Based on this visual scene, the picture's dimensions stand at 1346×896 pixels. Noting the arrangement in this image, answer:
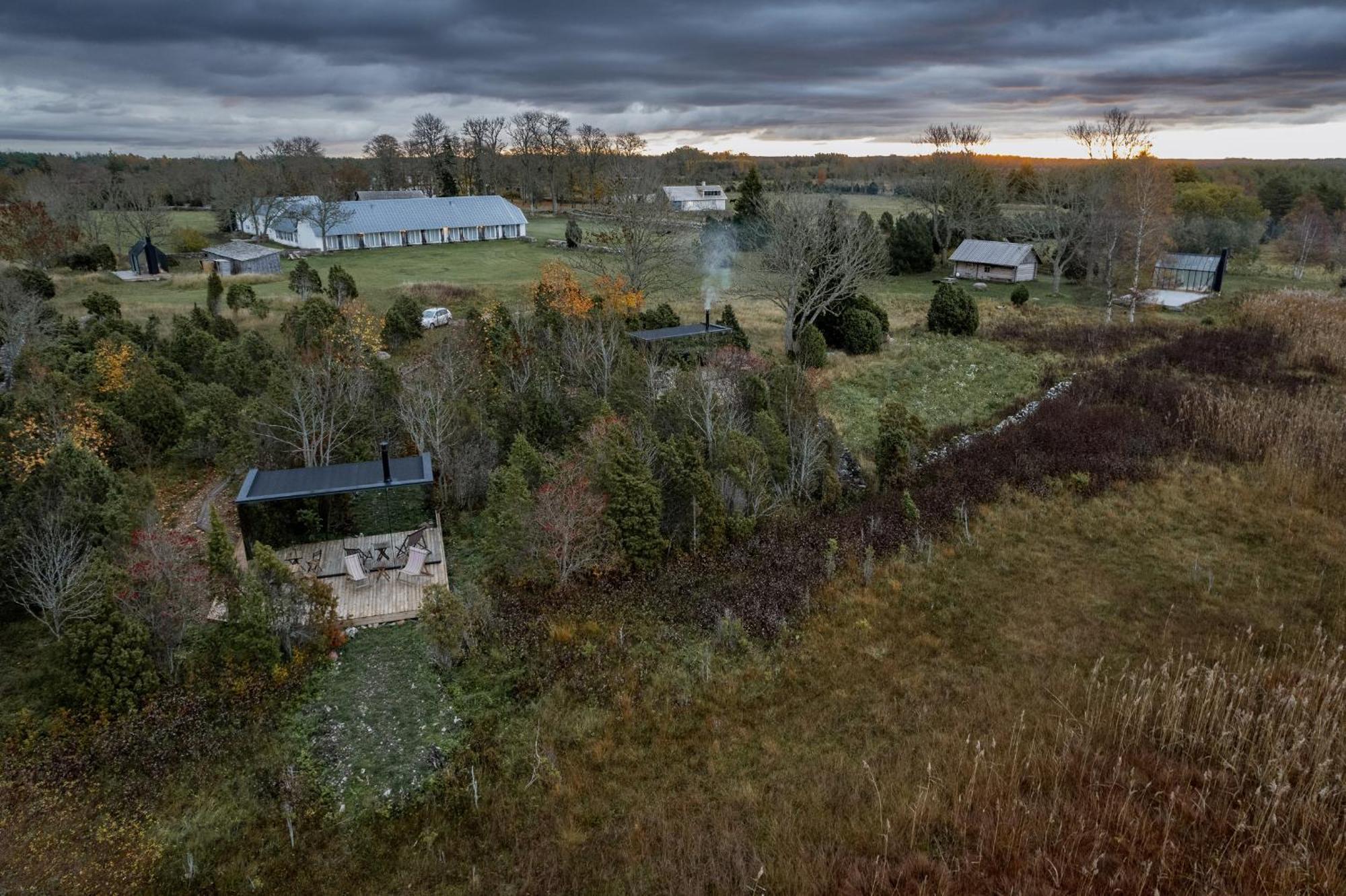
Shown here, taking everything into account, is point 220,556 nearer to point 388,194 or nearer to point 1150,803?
point 1150,803

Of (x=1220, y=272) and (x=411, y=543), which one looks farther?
(x=1220, y=272)

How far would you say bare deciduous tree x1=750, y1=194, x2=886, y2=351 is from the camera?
3219 centimetres

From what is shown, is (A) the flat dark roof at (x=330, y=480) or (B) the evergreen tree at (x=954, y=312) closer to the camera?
(A) the flat dark roof at (x=330, y=480)

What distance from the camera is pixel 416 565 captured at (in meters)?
15.2

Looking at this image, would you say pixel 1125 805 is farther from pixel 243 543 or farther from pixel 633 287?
pixel 633 287

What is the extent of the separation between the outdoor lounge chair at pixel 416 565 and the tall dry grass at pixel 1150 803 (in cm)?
1003

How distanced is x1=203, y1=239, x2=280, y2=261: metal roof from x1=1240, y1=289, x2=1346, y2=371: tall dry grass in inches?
2185

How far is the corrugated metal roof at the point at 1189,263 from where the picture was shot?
47094 mm

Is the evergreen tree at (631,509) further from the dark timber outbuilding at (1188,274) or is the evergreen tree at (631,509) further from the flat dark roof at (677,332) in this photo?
the dark timber outbuilding at (1188,274)

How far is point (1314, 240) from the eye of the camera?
54750 mm

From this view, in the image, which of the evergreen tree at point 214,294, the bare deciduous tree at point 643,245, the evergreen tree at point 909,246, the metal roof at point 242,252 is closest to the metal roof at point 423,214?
the metal roof at point 242,252

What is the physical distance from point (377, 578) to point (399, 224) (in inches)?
2169

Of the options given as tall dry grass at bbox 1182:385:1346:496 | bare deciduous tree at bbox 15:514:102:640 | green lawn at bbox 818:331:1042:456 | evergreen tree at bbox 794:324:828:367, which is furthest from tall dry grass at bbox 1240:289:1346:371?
bare deciduous tree at bbox 15:514:102:640

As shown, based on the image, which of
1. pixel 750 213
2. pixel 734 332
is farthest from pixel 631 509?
pixel 750 213
